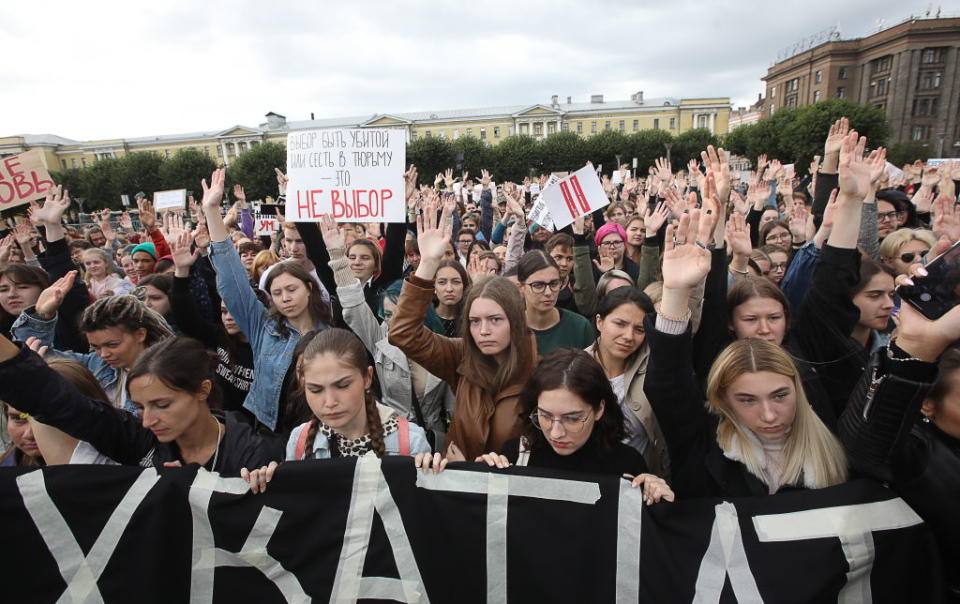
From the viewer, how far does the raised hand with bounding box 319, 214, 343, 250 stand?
3.40 metres

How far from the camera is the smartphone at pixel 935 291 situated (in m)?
1.36

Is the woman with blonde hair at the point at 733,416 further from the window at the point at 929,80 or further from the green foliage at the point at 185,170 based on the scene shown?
the window at the point at 929,80

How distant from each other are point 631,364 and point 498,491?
1012mm

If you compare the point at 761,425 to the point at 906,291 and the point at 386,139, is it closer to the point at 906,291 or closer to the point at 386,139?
the point at 906,291

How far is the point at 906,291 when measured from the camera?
143cm

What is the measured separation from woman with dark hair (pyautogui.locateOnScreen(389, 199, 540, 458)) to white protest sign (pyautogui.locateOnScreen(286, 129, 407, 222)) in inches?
68.8

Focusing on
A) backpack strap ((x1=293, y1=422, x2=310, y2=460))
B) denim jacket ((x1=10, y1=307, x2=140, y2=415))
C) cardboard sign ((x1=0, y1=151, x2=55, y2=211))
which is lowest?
backpack strap ((x1=293, y1=422, x2=310, y2=460))

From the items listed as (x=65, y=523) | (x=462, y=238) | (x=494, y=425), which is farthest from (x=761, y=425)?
(x=462, y=238)

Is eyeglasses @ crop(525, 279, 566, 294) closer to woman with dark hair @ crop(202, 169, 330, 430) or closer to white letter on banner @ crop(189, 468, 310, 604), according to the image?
woman with dark hair @ crop(202, 169, 330, 430)

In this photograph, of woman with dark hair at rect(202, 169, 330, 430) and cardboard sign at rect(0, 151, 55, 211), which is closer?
woman with dark hair at rect(202, 169, 330, 430)

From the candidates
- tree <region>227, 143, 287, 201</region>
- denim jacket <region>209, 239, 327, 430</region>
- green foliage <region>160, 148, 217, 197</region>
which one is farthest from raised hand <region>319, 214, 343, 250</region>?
green foliage <region>160, 148, 217, 197</region>

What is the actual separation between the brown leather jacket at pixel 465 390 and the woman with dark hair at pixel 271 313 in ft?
3.31

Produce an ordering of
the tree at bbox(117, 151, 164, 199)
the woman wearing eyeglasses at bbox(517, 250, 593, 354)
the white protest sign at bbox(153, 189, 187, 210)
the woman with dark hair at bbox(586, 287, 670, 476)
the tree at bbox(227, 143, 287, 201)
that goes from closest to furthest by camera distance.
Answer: the woman with dark hair at bbox(586, 287, 670, 476) < the woman wearing eyeglasses at bbox(517, 250, 593, 354) < the white protest sign at bbox(153, 189, 187, 210) < the tree at bbox(227, 143, 287, 201) < the tree at bbox(117, 151, 164, 199)

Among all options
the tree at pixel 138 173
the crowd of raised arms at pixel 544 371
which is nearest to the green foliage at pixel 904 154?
the crowd of raised arms at pixel 544 371
